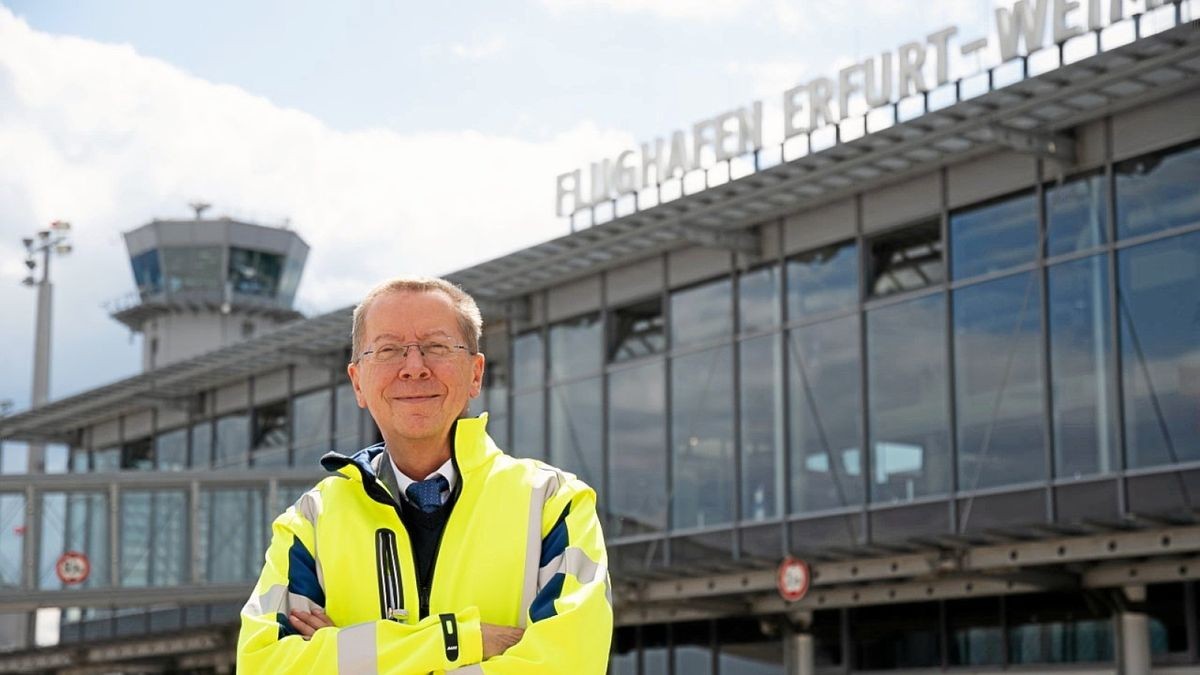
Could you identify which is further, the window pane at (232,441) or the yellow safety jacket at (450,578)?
the window pane at (232,441)

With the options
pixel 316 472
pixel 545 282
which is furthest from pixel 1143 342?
pixel 316 472

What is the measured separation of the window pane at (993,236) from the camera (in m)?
24.9

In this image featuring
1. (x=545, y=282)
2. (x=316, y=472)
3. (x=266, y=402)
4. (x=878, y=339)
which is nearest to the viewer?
(x=878, y=339)

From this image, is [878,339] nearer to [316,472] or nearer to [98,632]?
[316,472]

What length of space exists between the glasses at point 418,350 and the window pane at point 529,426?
2972cm

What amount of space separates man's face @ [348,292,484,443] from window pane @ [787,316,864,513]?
76.9 ft

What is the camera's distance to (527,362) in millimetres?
34062

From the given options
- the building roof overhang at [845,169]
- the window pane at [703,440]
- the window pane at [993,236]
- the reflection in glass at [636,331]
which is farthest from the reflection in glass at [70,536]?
the window pane at [993,236]

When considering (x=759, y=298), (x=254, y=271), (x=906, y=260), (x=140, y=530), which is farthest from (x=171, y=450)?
(x=906, y=260)

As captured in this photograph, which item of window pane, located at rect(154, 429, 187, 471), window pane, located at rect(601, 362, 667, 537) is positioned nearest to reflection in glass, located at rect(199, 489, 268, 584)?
window pane, located at rect(154, 429, 187, 471)

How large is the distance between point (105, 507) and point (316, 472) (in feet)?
14.1

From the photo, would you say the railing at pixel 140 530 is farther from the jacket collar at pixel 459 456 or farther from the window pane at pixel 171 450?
the jacket collar at pixel 459 456

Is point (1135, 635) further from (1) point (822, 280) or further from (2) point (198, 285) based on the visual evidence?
(2) point (198, 285)

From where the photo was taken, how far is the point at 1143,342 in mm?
23141
